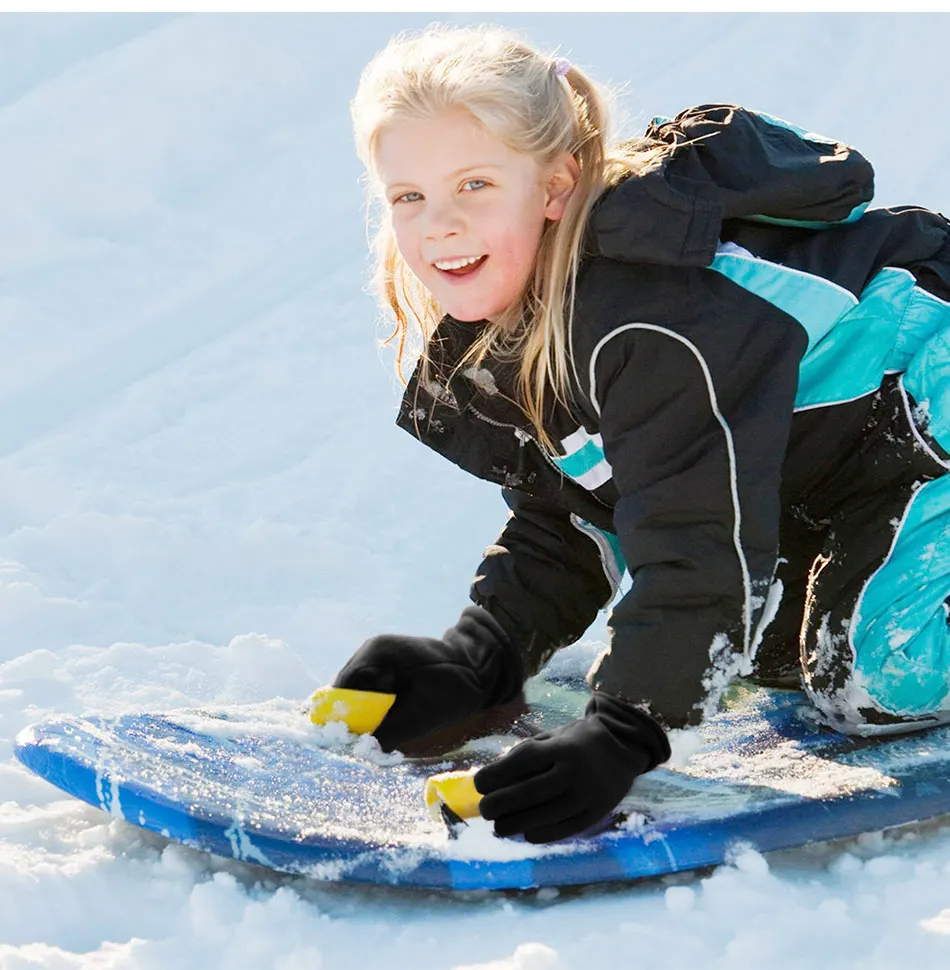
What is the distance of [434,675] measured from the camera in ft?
6.70

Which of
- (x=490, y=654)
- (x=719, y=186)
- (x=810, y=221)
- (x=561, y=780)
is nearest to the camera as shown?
(x=561, y=780)

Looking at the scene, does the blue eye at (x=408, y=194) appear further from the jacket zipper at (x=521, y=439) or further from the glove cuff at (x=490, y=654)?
the glove cuff at (x=490, y=654)

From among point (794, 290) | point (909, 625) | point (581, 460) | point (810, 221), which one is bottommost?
point (909, 625)

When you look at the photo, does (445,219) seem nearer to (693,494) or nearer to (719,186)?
(719,186)

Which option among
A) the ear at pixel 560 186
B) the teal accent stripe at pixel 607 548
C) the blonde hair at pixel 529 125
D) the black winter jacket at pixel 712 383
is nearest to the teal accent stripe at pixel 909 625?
the black winter jacket at pixel 712 383

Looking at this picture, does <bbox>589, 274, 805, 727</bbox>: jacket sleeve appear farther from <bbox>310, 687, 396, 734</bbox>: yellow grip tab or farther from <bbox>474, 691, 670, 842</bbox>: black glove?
<bbox>310, 687, 396, 734</bbox>: yellow grip tab

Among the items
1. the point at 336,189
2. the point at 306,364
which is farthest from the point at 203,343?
the point at 336,189

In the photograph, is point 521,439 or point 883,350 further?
point 521,439

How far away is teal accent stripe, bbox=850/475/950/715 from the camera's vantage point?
188 cm

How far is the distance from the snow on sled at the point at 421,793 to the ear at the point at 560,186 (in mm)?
750

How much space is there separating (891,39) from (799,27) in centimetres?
37

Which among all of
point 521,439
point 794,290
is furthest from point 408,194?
point 794,290

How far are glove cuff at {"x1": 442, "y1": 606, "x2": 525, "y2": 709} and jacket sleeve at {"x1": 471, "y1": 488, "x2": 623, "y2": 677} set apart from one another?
25 millimetres

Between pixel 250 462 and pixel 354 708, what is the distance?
145 cm
